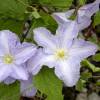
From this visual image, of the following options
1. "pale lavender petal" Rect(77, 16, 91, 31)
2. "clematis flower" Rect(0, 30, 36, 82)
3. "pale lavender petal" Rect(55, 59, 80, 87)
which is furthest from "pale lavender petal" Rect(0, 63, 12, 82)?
"pale lavender petal" Rect(77, 16, 91, 31)

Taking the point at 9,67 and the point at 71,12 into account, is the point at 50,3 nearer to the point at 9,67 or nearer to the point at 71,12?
the point at 71,12

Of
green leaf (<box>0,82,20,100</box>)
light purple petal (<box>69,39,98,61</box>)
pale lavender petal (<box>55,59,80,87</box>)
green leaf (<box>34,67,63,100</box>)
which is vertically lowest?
green leaf (<box>0,82,20,100</box>)

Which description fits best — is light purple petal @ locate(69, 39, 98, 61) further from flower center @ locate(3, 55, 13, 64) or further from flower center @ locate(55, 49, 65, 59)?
flower center @ locate(3, 55, 13, 64)

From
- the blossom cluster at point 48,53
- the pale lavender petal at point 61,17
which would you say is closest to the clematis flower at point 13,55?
the blossom cluster at point 48,53

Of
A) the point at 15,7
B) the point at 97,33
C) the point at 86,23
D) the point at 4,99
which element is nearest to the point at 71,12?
the point at 86,23

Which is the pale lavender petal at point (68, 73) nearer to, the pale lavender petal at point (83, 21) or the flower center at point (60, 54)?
the flower center at point (60, 54)

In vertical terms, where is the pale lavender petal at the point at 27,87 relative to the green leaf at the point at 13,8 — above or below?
below

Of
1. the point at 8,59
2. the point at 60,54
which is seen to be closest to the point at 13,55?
the point at 8,59
